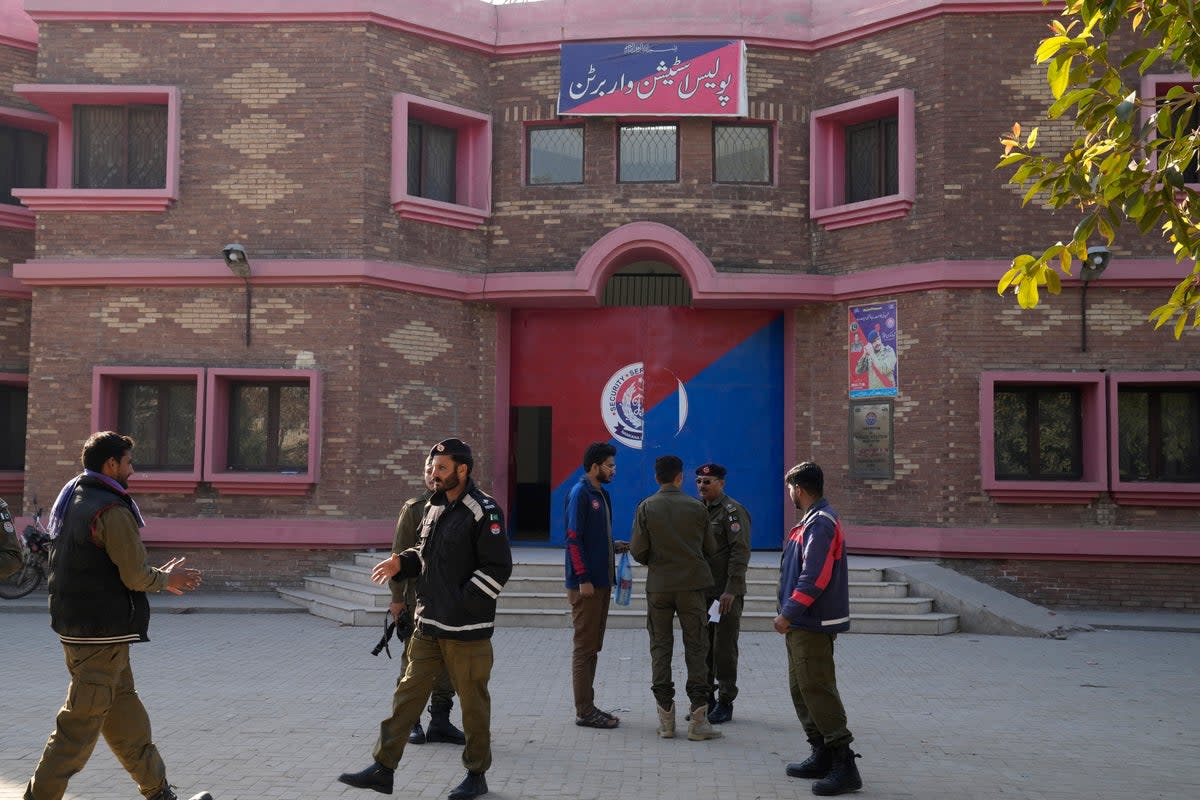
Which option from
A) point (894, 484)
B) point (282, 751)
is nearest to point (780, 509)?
point (894, 484)

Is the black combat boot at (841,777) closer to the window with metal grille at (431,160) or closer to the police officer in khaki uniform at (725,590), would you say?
the police officer in khaki uniform at (725,590)

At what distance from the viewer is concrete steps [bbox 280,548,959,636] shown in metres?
12.7

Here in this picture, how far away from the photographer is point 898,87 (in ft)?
50.1

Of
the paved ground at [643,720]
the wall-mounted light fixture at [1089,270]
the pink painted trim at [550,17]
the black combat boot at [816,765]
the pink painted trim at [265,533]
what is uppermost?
the pink painted trim at [550,17]

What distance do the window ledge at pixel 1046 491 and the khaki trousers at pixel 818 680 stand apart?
8476 mm

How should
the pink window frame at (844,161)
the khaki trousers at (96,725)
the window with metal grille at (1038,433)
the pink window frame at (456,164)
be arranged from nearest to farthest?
the khaki trousers at (96,725) → the window with metal grille at (1038,433) → the pink window frame at (844,161) → the pink window frame at (456,164)

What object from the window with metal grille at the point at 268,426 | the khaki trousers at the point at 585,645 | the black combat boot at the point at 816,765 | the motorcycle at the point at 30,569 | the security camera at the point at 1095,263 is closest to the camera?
the black combat boot at the point at 816,765

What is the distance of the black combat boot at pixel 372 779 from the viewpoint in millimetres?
5855

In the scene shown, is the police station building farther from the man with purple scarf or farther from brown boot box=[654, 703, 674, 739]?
the man with purple scarf

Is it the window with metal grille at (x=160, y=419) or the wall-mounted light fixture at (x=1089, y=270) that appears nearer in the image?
the wall-mounted light fixture at (x=1089, y=270)

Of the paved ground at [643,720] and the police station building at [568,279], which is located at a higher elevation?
the police station building at [568,279]

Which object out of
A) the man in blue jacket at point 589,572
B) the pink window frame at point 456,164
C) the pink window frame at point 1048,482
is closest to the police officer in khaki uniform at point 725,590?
the man in blue jacket at point 589,572

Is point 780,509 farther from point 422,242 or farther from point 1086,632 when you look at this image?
point 422,242

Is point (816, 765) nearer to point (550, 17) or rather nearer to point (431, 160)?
point (431, 160)
